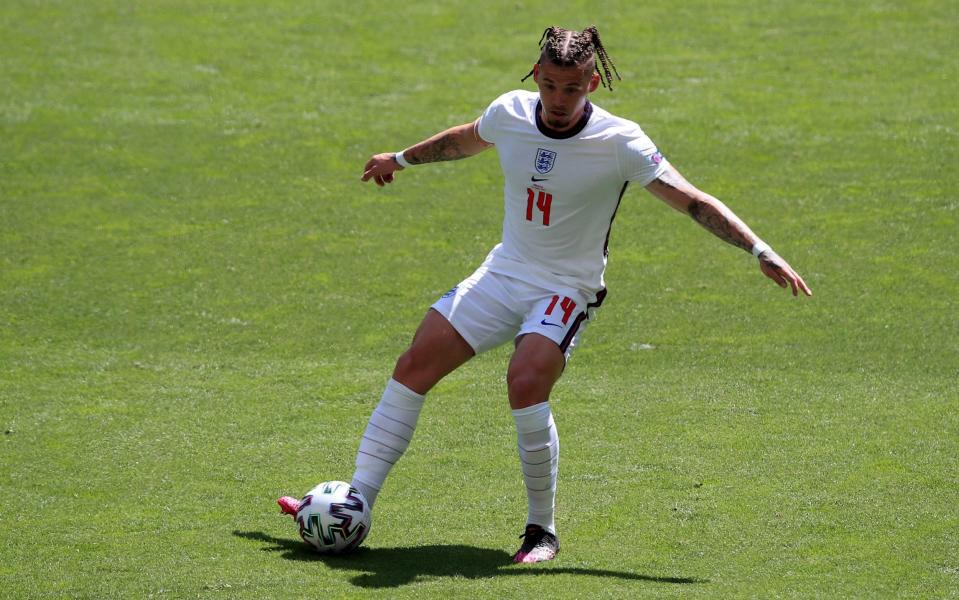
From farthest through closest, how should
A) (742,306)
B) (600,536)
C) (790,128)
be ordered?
(790,128) → (742,306) → (600,536)

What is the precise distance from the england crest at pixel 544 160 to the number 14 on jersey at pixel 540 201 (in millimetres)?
109

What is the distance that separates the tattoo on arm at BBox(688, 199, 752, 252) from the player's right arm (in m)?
1.15

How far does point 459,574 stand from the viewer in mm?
5504

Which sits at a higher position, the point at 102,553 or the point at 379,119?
the point at 379,119

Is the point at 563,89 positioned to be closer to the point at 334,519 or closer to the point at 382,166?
the point at 382,166

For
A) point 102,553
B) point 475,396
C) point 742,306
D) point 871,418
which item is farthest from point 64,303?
point 871,418

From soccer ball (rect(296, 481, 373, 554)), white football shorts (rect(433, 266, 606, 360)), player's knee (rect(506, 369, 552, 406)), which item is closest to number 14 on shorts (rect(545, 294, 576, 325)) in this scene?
white football shorts (rect(433, 266, 606, 360))

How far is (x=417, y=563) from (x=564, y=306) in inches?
53.4

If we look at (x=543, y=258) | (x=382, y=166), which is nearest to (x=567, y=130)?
(x=543, y=258)

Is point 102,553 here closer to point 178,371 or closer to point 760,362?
point 178,371

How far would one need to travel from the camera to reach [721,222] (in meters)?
5.68

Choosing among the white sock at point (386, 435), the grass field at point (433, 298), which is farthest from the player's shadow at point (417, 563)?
the white sock at point (386, 435)

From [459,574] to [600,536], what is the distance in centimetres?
94

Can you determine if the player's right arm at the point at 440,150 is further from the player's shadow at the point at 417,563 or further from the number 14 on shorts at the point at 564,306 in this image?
the player's shadow at the point at 417,563
